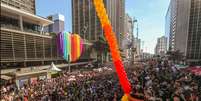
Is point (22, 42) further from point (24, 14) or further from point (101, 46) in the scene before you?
point (101, 46)

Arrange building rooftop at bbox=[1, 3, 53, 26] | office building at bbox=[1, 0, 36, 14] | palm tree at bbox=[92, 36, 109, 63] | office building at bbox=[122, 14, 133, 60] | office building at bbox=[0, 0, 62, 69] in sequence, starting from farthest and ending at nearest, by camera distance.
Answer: palm tree at bbox=[92, 36, 109, 63] → office building at bbox=[1, 0, 36, 14] → office building at bbox=[122, 14, 133, 60] → building rooftop at bbox=[1, 3, 53, 26] → office building at bbox=[0, 0, 62, 69]

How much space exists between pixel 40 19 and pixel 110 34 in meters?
28.4

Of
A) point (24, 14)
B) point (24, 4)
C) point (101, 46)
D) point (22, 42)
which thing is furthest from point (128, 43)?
point (24, 4)

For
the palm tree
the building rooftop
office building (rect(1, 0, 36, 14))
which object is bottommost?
the palm tree

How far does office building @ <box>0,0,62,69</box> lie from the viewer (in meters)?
23.7

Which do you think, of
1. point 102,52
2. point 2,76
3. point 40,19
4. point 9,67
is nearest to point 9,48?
point 9,67

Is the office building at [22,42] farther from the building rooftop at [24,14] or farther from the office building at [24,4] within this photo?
the office building at [24,4]

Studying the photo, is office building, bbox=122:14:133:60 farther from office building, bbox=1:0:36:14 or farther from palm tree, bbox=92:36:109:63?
office building, bbox=1:0:36:14

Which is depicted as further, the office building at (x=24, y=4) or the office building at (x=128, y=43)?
the office building at (x=24, y=4)

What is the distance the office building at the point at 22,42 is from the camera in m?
23.7

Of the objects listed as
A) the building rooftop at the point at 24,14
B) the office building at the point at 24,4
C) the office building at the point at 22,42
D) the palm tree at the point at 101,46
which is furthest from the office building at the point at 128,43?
the office building at the point at 24,4

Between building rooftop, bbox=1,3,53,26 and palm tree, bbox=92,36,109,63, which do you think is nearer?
building rooftop, bbox=1,3,53,26

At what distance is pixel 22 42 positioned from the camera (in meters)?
26.3

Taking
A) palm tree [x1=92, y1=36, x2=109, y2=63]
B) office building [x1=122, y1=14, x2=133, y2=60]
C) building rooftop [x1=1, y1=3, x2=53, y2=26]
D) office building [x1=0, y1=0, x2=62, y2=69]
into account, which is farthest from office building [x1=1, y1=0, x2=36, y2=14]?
office building [x1=122, y1=14, x2=133, y2=60]
